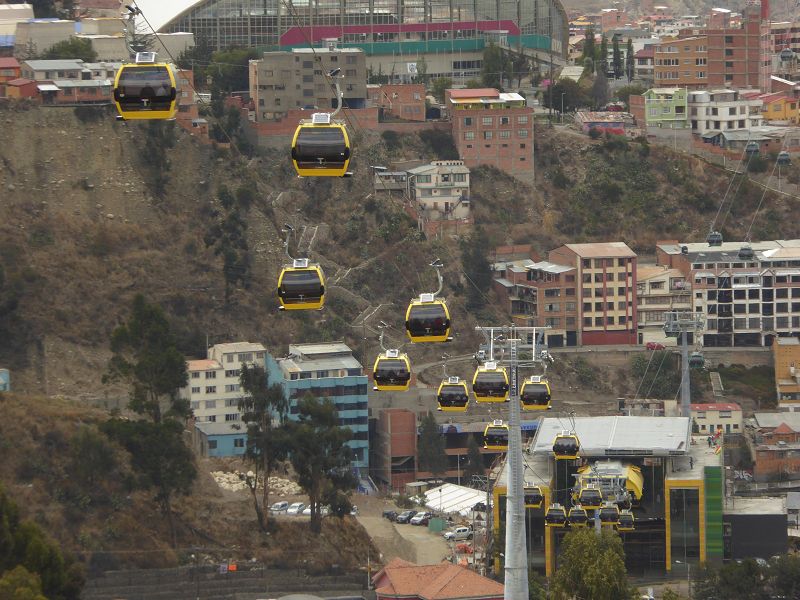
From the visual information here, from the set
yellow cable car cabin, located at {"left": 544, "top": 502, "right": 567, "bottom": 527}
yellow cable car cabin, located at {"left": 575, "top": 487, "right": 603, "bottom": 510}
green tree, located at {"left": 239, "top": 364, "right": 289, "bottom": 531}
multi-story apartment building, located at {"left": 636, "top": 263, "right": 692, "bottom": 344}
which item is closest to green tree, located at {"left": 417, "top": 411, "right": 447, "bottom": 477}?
green tree, located at {"left": 239, "top": 364, "right": 289, "bottom": 531}

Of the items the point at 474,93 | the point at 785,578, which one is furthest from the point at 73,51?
the point at 785,578

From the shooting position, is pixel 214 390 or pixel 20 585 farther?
pixel 214 390

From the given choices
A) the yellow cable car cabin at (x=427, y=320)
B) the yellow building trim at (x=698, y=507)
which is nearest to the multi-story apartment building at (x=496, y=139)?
the yellow building trim at (x=698, y=507)

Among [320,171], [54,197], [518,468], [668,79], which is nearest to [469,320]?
[54,197]

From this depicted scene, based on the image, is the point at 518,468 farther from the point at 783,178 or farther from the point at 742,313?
the point at 783,178

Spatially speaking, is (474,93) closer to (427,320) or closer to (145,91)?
(427,320)
